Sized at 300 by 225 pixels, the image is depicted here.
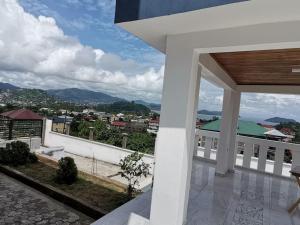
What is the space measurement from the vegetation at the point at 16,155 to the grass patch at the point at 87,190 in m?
0.30

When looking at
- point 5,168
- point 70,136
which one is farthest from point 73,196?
point 70,136

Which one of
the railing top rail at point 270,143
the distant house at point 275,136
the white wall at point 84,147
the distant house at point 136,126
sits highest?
the distant house at point 275,136

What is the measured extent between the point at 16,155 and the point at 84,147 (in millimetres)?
5763

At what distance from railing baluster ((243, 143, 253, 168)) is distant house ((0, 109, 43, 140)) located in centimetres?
963

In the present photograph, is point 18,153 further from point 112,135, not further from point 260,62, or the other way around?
point 260,62

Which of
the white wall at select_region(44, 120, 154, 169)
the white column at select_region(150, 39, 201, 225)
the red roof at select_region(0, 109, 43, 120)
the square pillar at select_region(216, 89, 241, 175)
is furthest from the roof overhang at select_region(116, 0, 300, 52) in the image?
the red roof at select_region(0, 109, 43, 120)

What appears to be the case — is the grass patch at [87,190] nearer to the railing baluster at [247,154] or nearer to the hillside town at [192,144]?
the hillside town at [192,144]

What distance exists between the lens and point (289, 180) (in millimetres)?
5605

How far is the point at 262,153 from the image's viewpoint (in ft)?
19.5

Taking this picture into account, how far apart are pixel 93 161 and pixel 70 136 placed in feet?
7.55

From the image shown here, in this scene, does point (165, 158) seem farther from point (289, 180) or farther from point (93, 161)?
point (93, 161)

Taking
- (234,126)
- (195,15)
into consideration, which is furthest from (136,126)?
(195,15)

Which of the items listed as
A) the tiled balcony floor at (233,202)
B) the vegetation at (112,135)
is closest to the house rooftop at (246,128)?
the tiled balcony floor at (233,202)

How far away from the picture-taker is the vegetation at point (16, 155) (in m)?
7.19
